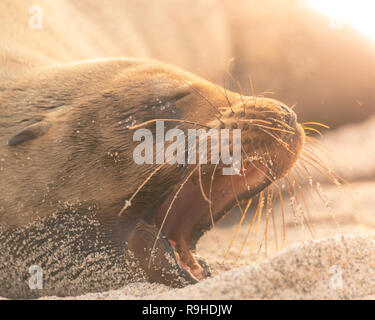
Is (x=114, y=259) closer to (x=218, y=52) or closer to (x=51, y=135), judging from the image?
(x=51, y=135)

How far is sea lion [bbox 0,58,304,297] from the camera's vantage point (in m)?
2.36

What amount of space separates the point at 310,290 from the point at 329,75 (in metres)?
3.98

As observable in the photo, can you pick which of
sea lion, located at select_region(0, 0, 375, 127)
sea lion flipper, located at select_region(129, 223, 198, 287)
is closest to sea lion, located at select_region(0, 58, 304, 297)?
sea lion flipper, located at select_region(129, 223, 198, 287)

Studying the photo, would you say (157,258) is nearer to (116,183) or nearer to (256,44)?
(116,183)

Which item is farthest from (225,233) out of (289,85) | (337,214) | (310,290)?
(310,290)

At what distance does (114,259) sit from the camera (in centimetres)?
→ 237
